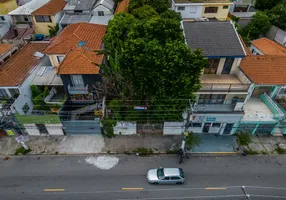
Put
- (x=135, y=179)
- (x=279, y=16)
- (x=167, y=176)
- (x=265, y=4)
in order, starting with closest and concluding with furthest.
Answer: (x=167, y=176)
(x=135, y=179)
(x=279, y=16)
(x=265, y=4)

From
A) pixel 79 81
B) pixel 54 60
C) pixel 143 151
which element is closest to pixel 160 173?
pixel 143 151

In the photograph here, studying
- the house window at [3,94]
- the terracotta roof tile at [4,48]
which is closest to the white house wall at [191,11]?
the terracotta roof tile at [4,48]

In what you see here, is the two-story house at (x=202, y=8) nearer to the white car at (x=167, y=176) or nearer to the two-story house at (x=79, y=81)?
the two-story house at (x=79, y=81)

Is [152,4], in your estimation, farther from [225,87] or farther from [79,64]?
[225,87]

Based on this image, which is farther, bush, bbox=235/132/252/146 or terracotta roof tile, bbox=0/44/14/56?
terracotta roof tile, bbox=0/44/14/56

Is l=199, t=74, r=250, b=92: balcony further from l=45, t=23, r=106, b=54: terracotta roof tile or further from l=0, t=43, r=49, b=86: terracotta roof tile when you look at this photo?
l=0, t=43, r=49, b=86: terracotta roof tile

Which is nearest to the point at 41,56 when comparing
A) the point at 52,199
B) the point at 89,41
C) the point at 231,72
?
the point at 89,41

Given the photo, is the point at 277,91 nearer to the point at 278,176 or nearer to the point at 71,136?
the point at 278,176

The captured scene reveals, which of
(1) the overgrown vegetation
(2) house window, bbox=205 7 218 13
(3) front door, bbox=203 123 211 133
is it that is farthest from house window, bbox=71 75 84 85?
(2) house window, bbox=205 7 218 13
